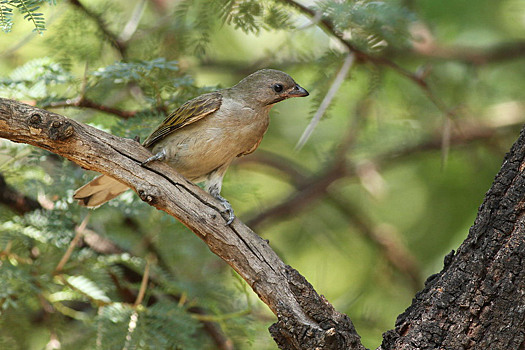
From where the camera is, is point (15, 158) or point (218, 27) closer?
point (15, 158)

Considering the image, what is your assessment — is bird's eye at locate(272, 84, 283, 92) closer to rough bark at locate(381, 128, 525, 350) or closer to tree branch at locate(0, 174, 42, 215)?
rough bark at locate(381, 128, 525, 350)

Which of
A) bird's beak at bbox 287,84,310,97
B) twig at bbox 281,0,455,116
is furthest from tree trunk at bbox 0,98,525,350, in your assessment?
twig at bbox 281,0,455,116

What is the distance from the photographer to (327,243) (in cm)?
651

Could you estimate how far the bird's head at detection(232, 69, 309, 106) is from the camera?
13.7 feet

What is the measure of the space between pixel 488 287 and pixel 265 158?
391 cm

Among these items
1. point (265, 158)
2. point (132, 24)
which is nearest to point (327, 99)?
point (132, 24)

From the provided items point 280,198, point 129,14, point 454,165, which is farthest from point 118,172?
point 454,165

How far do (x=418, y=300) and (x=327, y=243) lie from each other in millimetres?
3689

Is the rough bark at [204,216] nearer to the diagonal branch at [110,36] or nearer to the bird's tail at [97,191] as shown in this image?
the bird's tail at [97,191]

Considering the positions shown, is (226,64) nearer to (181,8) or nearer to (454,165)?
(181,8)

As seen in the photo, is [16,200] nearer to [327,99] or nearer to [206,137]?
[206,137]

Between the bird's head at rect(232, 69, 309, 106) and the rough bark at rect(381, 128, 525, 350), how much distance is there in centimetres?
182

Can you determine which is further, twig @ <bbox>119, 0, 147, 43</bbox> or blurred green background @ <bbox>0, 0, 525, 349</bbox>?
twig @ <bbox>119, 0, 147, 43</bbox>

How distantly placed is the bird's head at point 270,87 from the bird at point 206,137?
1 cm
